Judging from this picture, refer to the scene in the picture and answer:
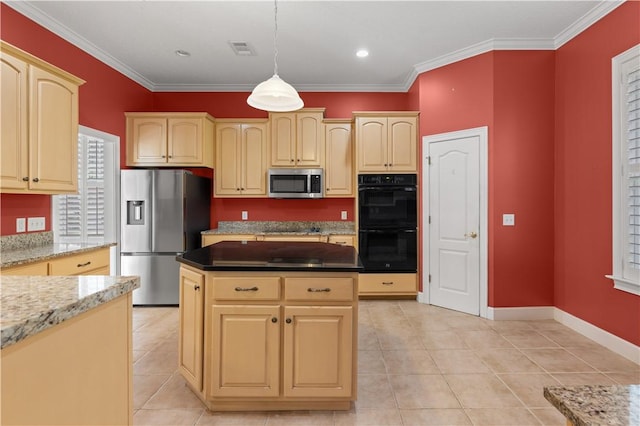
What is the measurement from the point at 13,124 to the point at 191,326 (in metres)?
1.93

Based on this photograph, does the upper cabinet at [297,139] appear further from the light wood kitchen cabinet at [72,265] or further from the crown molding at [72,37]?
the light wood kitchen cabinet at [72,265]

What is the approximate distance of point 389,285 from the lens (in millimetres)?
4406

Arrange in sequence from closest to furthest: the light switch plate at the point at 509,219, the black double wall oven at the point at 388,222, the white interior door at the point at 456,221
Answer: the light switch plate at the point at 509,219, the white interior door at the point at 456,221, the black double wall oven at the point at 388,222

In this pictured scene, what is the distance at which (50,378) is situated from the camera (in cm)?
81

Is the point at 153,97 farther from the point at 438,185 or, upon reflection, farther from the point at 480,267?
the point at 480,267

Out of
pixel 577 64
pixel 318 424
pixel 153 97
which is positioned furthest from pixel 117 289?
pixel 153 97

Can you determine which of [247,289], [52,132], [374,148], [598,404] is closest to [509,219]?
[374,148]

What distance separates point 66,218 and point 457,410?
180 inches

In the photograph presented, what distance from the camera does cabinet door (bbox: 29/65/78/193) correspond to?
256cm

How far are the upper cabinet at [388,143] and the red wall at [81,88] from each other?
300cm

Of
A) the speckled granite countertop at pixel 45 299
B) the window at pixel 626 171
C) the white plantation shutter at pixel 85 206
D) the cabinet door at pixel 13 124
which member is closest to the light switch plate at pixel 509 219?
the window at pixel 626 171

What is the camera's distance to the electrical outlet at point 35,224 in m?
2.96

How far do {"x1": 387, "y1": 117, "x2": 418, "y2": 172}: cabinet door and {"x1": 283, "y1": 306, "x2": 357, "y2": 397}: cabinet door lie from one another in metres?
2.85

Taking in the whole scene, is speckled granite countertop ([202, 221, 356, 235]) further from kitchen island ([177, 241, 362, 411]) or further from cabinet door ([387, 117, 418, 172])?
kitchen island ([177, 241, 362, 411])
